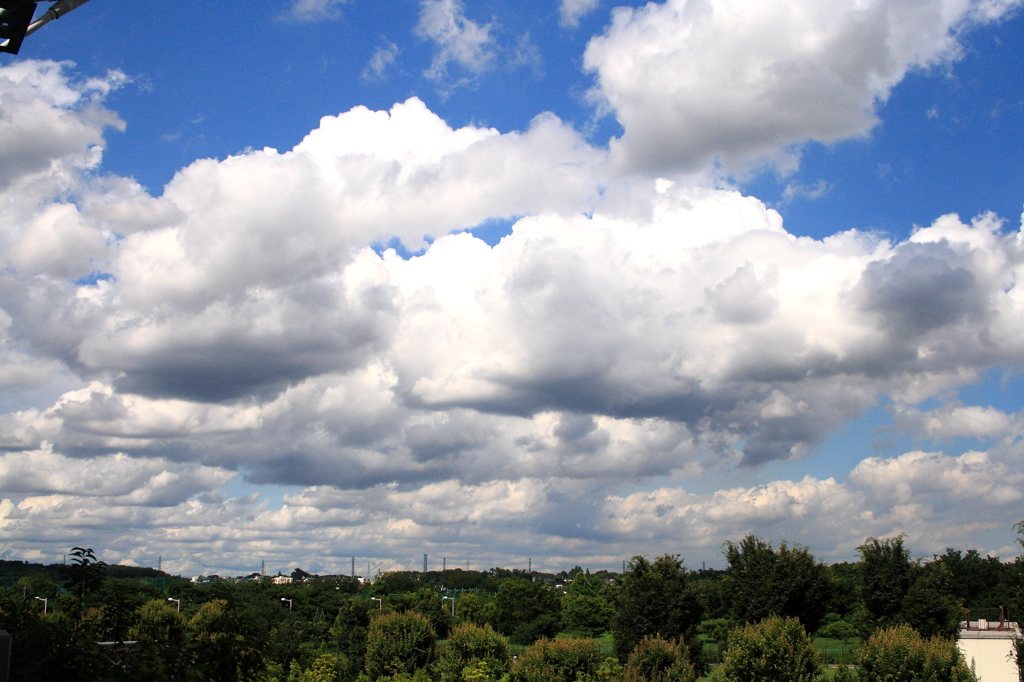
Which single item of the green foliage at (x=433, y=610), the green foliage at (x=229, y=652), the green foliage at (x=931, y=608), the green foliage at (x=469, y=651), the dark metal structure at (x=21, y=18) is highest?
the dark metal structure at (x=21, y=18)

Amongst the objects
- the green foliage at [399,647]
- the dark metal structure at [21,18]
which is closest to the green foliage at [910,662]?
the green foliage at [399,647]

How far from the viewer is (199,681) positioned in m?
7.37

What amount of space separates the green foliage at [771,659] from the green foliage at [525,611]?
61501mm

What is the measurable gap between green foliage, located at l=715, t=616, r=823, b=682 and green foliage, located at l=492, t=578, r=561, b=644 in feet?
202

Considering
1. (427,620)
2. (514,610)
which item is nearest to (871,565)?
(427,620)

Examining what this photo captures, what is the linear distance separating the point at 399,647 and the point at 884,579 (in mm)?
27933

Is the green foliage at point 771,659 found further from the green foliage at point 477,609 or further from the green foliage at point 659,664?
the green foliage at point 477,609

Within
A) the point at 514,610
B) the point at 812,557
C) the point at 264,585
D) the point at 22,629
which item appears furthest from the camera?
the point at 264,585

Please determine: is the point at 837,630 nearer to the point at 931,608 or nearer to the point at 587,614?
the point at 587,614

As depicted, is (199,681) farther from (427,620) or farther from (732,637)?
(427,620)

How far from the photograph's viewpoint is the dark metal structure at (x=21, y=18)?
6.33 metres

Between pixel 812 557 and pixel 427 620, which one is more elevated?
pixel 812 557

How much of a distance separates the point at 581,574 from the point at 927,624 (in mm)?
75596

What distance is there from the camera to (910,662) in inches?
1303
